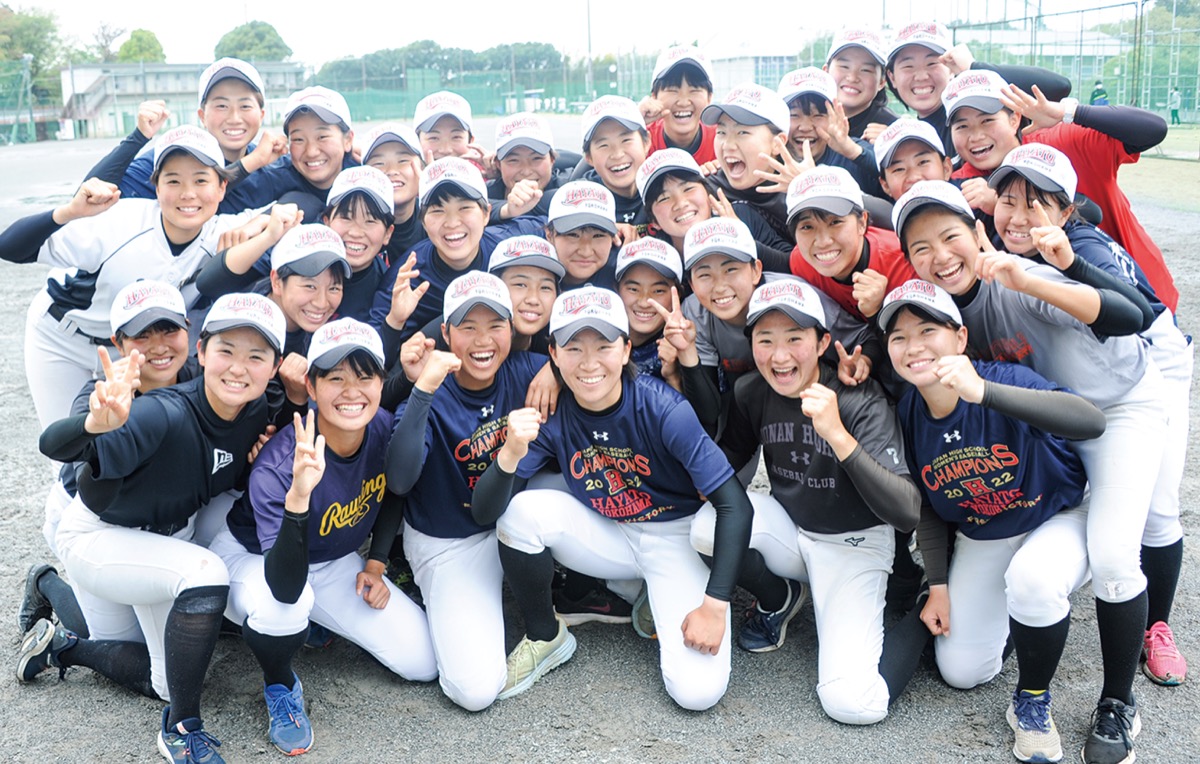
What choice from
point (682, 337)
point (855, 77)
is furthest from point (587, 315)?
point (855, 77)

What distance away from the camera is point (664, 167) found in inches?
200

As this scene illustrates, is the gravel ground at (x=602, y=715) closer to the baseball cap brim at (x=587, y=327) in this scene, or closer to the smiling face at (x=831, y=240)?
the baseball cap brim at (x=587, y=327)

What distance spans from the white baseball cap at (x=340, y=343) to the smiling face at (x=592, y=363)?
2.57 feet

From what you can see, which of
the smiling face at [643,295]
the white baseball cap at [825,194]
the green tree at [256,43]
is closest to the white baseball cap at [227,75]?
the smiling face at [643,295]

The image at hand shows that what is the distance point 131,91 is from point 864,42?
6045cm

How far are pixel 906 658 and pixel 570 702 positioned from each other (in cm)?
140

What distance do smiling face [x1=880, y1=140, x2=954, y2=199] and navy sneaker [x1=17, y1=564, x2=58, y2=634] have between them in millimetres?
4470

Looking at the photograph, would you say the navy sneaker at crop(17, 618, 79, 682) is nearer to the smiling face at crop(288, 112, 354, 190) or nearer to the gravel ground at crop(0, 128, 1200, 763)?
the gravel ground at crop(0, 128, 1200, 763)

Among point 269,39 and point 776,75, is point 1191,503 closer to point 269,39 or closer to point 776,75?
point 776,75

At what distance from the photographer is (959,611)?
416cm

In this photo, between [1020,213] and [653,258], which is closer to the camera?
[1020,213]

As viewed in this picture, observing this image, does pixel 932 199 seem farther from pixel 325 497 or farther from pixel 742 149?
pixel 325 497

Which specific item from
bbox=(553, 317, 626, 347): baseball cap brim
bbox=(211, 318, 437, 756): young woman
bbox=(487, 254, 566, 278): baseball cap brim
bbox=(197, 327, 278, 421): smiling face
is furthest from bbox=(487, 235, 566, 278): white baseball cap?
bbox=(197, 327, 278, 421): smiling face

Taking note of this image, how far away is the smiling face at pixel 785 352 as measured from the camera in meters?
4.22
